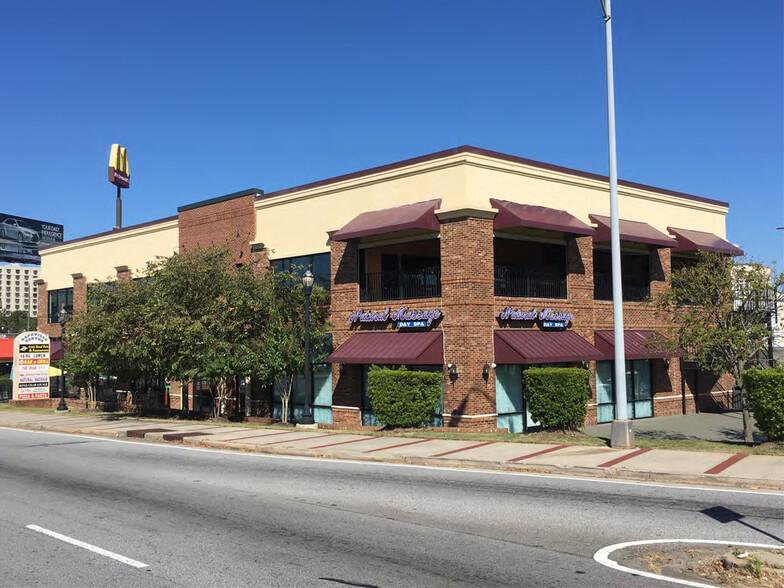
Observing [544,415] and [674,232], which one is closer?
[544,415]

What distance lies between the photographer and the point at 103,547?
29.5 feet

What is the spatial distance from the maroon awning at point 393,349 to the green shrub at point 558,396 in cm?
330

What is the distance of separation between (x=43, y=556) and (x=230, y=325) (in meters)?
19.5

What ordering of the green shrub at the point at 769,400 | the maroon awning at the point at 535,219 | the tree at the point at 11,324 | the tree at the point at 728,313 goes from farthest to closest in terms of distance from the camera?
1. the tree at the point at 11,324
2. the maroon awning at the point at 535,219
3. the tree at the point at 728,313
4. the green shrub at the point at 769,400

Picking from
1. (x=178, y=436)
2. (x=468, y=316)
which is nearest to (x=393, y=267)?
(x=468, y=316)

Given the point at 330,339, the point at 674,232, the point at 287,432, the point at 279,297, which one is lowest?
the point at 287,432

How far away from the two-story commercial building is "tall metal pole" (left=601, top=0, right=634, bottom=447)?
6.41m

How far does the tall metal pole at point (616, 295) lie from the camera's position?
1638cm

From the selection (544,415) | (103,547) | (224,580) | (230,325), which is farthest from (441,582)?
(230,325)

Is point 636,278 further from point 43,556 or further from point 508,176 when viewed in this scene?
point 43,556

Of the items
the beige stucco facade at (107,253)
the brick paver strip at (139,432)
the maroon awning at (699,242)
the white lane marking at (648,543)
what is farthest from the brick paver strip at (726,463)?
the beige stucco facade at (107,253)

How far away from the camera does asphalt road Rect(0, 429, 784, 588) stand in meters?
7.75

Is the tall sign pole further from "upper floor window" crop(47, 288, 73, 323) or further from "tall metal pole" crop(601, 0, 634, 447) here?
"tall metal pole" crop(601, 0, 634, 447)

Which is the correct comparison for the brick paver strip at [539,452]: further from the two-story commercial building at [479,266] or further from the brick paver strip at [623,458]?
the two-story commercial building at [479,266]
